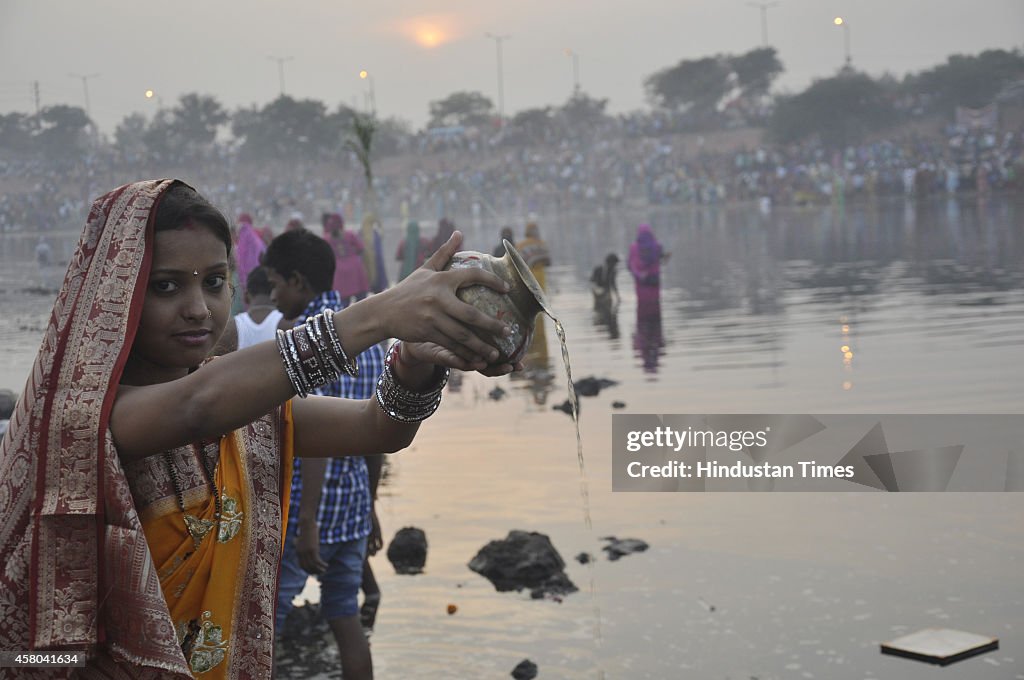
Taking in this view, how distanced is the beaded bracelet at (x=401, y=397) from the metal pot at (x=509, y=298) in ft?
0.55

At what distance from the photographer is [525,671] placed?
4.63m

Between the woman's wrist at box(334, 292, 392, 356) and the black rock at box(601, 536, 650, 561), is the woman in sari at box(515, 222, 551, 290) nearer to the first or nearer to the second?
the black rock at box(601, 536, 650, 561)

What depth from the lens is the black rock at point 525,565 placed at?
5566 millimetres

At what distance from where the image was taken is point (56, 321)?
78.7 inches

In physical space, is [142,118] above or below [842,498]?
above

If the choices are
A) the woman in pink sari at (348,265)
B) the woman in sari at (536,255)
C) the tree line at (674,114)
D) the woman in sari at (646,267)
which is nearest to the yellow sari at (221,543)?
the woman in pink sari at (348,265)

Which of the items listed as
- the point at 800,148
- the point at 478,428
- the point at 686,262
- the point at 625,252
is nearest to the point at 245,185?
the point at 800,148

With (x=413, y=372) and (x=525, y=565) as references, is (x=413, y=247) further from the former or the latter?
(x=413, y=372)

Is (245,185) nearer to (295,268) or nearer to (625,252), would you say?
(625,252)

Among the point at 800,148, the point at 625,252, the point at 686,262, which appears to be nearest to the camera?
the point at 686,262

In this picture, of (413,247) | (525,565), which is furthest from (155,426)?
(413,247)

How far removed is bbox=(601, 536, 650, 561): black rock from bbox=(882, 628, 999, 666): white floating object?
148cm

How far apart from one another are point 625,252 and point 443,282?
1116 inches

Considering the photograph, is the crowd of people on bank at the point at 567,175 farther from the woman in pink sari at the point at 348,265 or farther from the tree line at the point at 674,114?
the woman in pink sari at the point at 348,265
